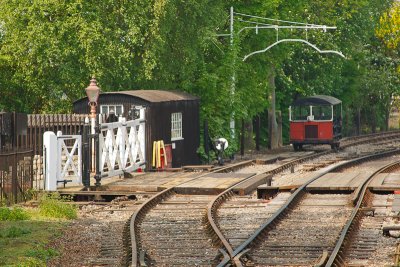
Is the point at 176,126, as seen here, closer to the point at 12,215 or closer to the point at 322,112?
the point at 322,112

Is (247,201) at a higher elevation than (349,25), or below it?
below

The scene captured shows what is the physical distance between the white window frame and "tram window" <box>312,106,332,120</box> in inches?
593

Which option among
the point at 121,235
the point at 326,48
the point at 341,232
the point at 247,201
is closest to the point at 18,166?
the point at 247,201

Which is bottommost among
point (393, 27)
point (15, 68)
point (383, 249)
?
point (383, 249)

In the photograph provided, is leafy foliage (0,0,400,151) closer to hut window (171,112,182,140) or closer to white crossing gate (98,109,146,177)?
hut window (171,112,182,140)

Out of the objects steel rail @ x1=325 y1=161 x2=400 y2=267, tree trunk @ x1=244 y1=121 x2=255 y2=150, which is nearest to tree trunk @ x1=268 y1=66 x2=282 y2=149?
tree trunk @ x1=244 y1=121 x2=255 y2=150

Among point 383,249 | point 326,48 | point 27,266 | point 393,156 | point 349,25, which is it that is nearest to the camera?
point 27,266

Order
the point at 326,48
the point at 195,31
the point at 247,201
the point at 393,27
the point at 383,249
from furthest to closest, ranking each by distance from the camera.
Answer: the point at 393,27, the point at 326,48, the point at 195,31, the point at 247,201, the point at 383,249

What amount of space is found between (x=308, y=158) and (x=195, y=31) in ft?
21.7

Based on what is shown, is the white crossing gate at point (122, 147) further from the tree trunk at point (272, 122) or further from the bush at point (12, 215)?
the tree trunk at point (272, 122)

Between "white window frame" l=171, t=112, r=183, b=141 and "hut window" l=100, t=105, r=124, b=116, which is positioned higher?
"hut window" l=100, t=105, r=124, b=116

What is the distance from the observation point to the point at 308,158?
42562 mm

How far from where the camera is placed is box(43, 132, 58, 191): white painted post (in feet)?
81.6

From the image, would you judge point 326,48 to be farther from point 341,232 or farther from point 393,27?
point 341,232
